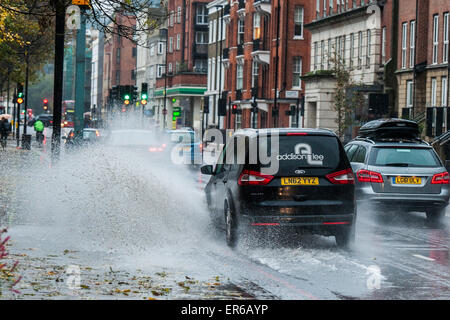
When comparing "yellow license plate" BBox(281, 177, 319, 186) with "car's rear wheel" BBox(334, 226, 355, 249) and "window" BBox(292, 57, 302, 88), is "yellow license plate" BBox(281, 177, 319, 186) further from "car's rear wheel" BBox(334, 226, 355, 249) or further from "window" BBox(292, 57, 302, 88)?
"window" BBox(292, 57, 302, 88)

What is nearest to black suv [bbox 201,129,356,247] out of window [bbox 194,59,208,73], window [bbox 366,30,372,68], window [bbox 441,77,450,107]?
window [bbox 441,77,450,107]

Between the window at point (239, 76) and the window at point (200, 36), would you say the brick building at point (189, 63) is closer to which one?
the window at point (200, 36)

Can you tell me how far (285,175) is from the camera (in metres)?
14.0

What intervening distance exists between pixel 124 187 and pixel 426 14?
113 ft

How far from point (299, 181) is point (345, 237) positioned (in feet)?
3.56

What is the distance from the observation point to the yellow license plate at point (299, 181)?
551 inches

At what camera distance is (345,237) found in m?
14.3

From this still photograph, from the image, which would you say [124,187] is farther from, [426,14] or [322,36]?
[322,36]

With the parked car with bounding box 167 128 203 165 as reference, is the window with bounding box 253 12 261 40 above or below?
above

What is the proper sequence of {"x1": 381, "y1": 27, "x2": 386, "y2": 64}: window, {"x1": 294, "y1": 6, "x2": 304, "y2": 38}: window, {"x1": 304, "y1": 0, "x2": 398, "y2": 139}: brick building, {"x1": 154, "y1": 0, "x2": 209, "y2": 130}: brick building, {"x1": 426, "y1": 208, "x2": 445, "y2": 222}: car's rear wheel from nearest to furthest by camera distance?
{"x1": 426, "y1": 208, "x2": 445, "y2": 222}: car's rear wheel < {"x1": 304, "y1": 0, "x2": 398, "y2": 139}: brick building < {"x1": 381, "y1": 27, "x2": 386, "y2": 64}: window < {"x1": 294, "y1": 6, "x2": 304, "y2": 38}: window < {"x1": 154, "y1": 0, "x2": 209, "y2": 130}: brick building

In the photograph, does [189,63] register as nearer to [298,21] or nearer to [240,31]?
[240,31]

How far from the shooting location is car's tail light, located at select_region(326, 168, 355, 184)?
14141 mm

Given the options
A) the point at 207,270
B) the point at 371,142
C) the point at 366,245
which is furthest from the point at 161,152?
the point at 207,270

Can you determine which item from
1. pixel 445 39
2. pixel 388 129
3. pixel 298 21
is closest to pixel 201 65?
pixel 298 21
